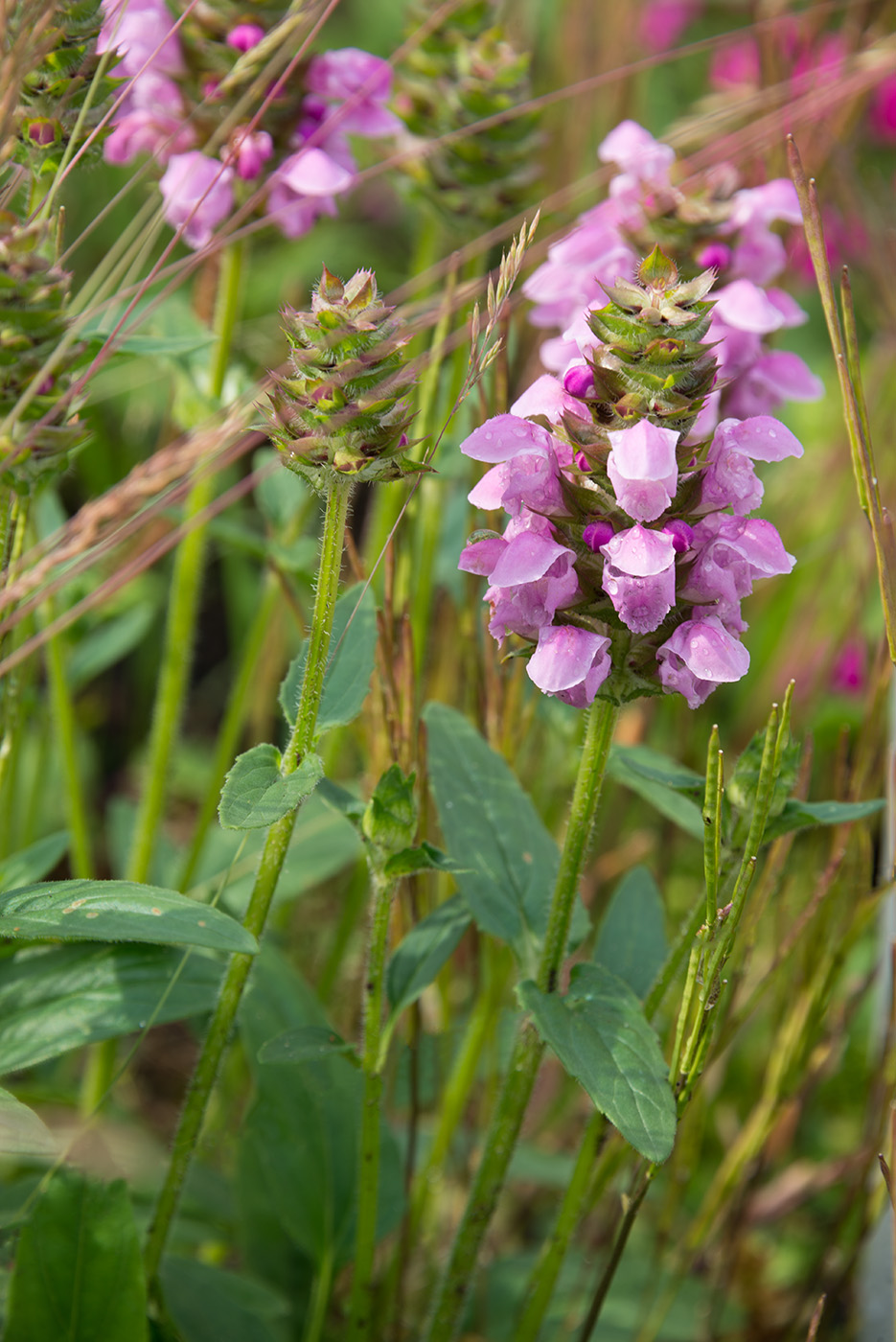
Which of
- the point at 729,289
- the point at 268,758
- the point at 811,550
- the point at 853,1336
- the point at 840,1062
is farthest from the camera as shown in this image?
the point at 811,550

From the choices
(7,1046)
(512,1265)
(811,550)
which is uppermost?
(7,1046)

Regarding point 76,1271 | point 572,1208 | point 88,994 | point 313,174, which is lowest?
point 572,1208

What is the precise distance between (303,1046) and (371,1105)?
10 cm

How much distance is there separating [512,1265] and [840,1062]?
0.84m

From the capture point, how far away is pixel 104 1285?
119 centimetres

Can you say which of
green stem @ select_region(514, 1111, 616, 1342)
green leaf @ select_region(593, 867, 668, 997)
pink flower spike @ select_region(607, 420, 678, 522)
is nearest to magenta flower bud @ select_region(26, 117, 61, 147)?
pink flower spike @ select_region(607, 420, 678, 522)

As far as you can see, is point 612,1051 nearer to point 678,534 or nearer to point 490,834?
point 490,834

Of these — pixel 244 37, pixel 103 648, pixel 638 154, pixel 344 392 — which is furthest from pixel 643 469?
pixel 103 648

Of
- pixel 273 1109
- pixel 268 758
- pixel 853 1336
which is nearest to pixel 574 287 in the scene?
pixel 268 758

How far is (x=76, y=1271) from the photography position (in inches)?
47.1

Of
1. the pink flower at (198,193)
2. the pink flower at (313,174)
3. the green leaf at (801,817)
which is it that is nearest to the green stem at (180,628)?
the pink flower at (198,193)

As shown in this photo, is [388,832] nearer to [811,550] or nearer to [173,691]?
[173,691]

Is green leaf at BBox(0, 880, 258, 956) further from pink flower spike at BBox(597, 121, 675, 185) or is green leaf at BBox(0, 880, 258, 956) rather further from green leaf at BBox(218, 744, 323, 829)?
pink flower spike at BBox(597, 121, 675, 185)

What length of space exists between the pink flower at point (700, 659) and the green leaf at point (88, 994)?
0.57m
